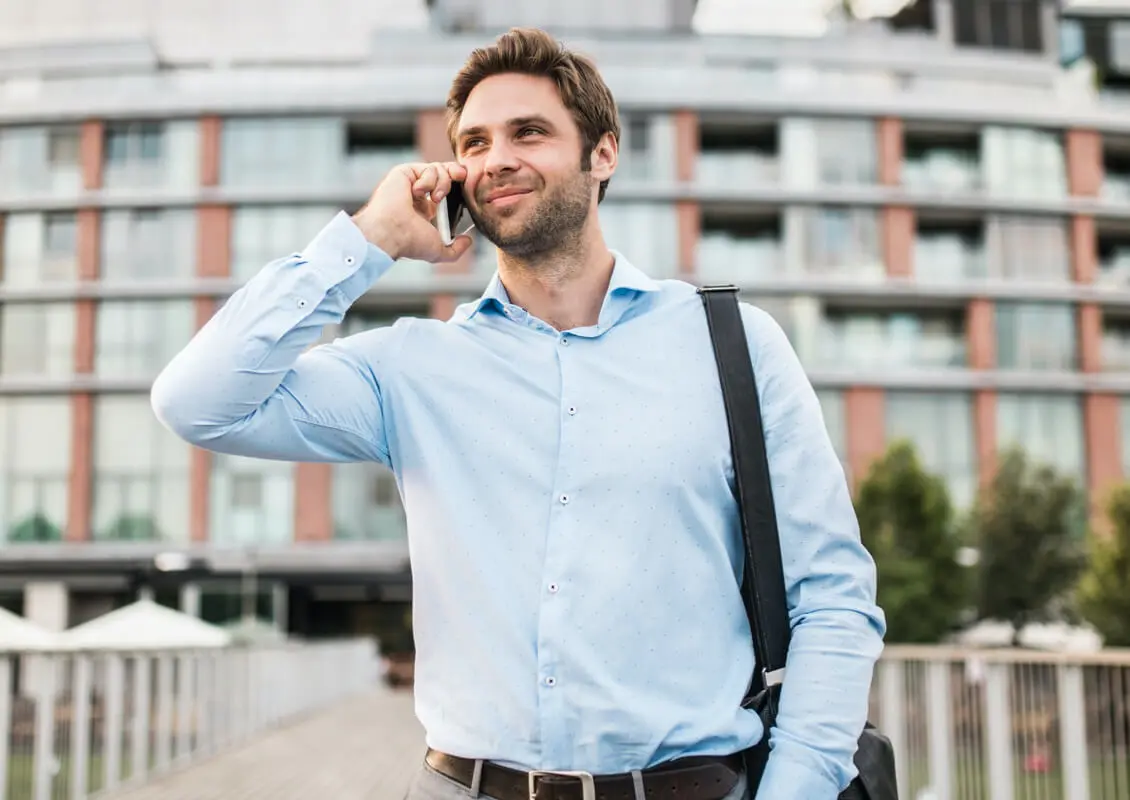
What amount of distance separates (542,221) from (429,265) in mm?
37056

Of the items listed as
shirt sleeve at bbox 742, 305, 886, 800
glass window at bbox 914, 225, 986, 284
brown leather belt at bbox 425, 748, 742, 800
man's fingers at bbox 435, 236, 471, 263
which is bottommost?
brown leather belt at bbox 425, 748, 742, 800

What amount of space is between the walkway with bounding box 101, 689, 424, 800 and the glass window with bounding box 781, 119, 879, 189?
87.5ft

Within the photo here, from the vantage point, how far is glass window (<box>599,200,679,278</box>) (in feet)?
130

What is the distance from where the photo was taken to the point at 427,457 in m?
2.32

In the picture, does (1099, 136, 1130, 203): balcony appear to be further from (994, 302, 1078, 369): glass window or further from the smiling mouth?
the smiling mouth

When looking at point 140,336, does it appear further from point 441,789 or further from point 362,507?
point 441,789

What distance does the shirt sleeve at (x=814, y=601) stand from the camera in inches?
82.4

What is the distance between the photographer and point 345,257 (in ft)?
7.78

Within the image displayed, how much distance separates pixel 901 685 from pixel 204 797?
4.87 meters

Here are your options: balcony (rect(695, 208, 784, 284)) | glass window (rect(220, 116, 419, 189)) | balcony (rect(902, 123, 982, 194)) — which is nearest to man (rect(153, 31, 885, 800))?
balcony (rect(695, 208, 784, 284))

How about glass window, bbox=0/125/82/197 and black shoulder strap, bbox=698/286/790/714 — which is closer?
black shoulder strap, bbox=698/286/790/714

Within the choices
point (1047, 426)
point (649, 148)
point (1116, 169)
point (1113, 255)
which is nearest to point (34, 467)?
point (649, 148)

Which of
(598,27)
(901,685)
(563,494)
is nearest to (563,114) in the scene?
(563,494)

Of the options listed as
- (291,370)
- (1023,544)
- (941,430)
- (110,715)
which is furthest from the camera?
(941,430)
